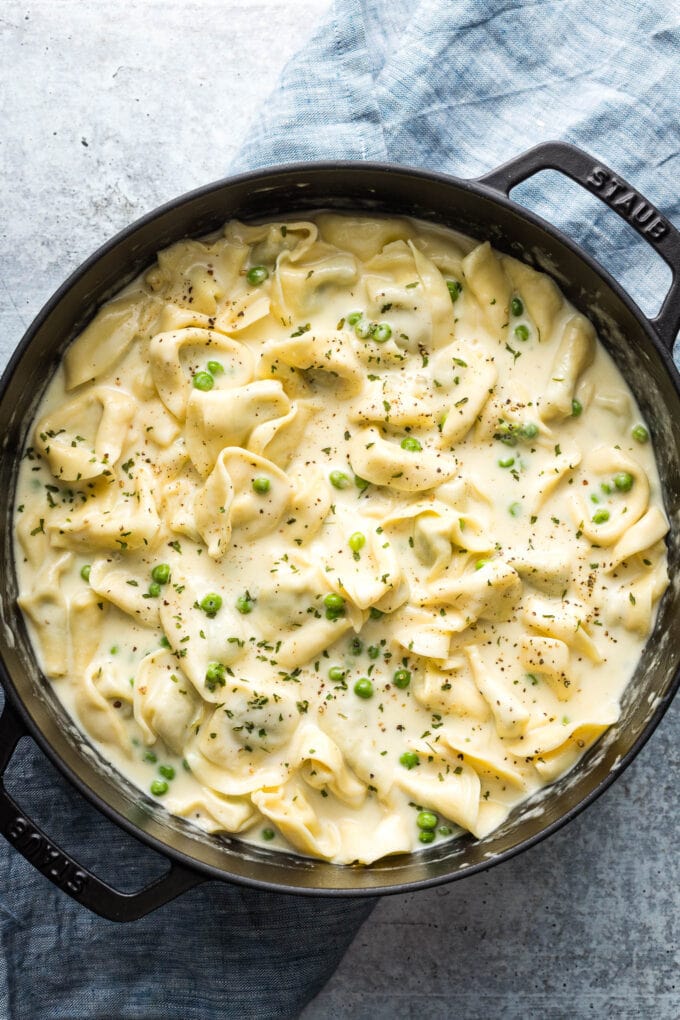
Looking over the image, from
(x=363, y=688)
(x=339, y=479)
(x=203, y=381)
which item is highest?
(x=203, y=381)

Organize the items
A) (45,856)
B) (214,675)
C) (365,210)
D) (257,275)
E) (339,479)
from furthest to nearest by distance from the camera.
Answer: (365,210)
(257,275)
(339,479)
(214,675)
(45,856)

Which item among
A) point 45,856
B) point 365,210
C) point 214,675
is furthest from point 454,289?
point 45,856

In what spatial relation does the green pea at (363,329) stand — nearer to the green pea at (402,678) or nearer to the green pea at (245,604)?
the green pea at (245,604)

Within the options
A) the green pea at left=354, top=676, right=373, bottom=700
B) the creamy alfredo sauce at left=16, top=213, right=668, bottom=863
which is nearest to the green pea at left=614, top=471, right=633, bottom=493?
the creamy alfredo sauce at left=16, top=213, right=668, bottom=863

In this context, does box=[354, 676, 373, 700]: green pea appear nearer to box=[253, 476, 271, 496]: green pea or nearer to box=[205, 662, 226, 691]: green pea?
box=[205, 662, 226, 691]: green pea

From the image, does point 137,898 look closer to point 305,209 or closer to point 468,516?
point 468,516

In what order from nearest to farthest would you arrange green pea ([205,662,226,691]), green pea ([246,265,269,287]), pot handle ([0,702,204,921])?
pot handle ([0,702,204,921])
green pea ([205,662,226,691])
green pea ([246,265,269,287])

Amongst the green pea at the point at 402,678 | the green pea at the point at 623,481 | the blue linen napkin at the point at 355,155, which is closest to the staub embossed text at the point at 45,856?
the blue linen napkin at the point at 355,155

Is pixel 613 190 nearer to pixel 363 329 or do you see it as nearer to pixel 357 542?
pixel 363 329
